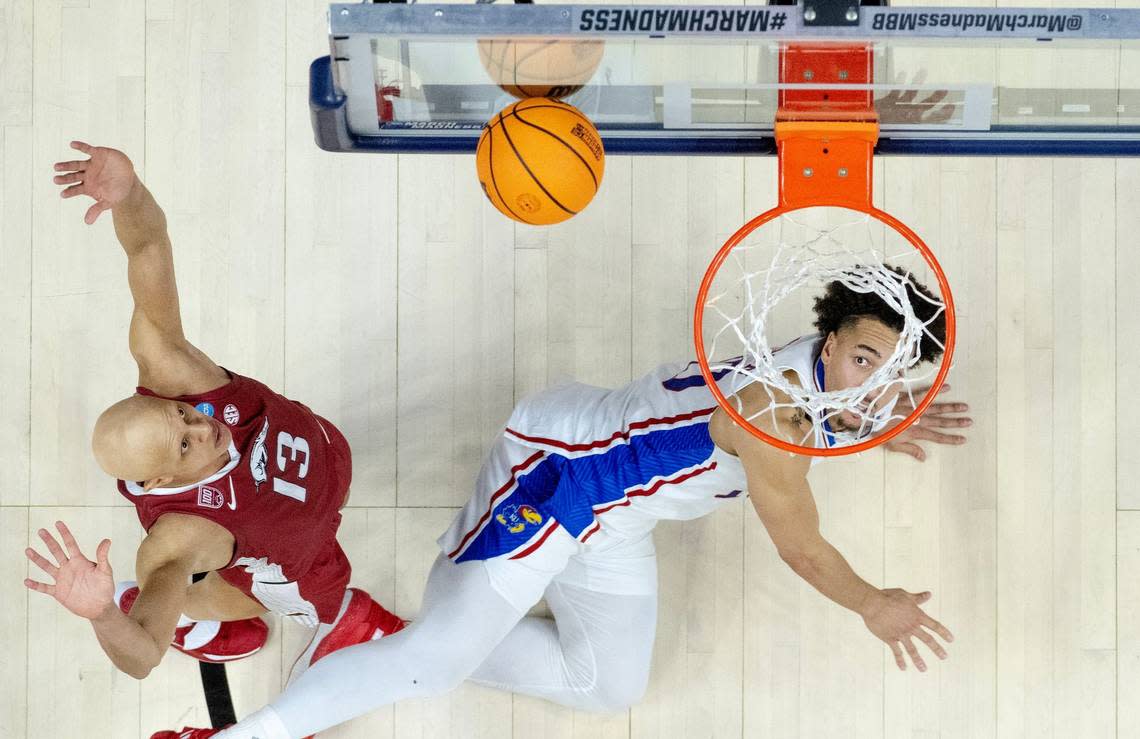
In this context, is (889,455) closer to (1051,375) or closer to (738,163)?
(1051,375)

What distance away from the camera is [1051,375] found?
2855 millimetres

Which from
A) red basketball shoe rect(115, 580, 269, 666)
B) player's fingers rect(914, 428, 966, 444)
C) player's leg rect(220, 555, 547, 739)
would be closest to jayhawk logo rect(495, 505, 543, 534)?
player's leg rect(220, 555, 547, 739)

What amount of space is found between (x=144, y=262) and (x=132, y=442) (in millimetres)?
407

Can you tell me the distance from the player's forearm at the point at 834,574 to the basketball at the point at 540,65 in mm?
1133

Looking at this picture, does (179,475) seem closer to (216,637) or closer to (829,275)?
(216,637)

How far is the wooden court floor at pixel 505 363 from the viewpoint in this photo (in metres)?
2.83

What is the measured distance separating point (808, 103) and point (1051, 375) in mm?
1450

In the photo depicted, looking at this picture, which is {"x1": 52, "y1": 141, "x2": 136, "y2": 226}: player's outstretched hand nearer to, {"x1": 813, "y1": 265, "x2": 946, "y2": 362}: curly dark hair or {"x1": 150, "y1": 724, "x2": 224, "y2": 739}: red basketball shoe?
{"x1": 150, "y1": 724, "x2": 224, "y2": 739}: red basketball shoe

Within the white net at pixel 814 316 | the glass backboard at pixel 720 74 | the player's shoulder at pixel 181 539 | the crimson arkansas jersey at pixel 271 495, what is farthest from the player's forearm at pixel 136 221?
the white net at pixel 814 316

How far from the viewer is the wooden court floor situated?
2826 millimetres

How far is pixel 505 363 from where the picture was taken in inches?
113

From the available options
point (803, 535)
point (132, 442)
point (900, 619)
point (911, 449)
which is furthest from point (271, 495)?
point (911, 449)

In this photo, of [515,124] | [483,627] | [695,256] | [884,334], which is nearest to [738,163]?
[695,256]

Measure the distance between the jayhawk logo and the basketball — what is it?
100 cm
